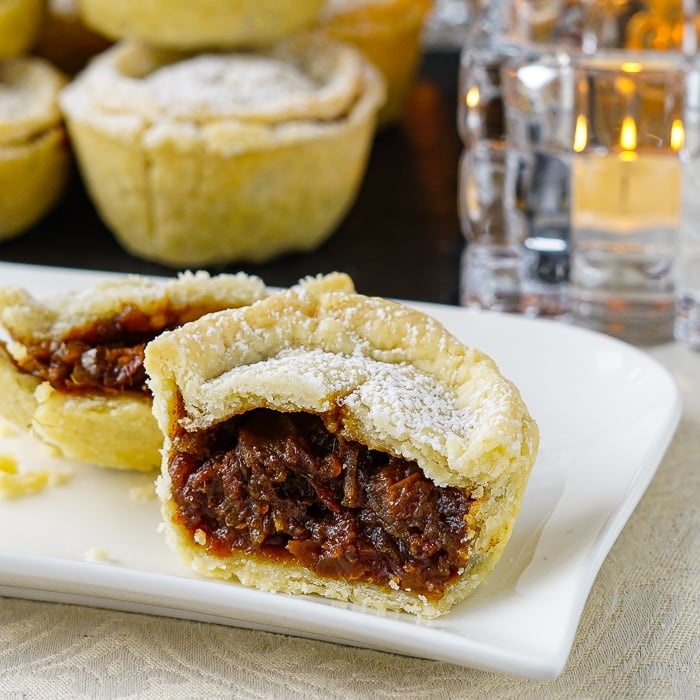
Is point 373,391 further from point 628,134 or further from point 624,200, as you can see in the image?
point 624,200

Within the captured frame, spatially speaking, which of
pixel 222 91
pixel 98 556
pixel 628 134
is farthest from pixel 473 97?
pixel 98 556

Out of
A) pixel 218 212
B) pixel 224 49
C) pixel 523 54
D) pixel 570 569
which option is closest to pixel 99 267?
pixel 218 212

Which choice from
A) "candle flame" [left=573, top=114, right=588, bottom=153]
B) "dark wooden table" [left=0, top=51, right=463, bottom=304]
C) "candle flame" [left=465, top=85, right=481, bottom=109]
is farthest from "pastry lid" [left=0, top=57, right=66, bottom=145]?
"candle flame" [left=573, top=114, right=588, bottom=153]

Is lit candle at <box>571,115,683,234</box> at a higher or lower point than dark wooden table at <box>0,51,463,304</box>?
higher

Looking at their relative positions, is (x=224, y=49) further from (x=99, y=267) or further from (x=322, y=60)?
(x=99, y=267)

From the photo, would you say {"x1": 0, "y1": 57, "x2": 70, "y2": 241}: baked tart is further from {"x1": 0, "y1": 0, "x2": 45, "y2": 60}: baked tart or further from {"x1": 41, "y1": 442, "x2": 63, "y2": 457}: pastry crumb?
{"x1": 41, "y1": 442, "x2": 63, "y2": 457}: pastry crumb

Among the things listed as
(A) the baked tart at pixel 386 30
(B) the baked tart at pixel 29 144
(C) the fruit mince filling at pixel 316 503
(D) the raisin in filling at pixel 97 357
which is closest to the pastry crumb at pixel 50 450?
(D) the raisin in filling at pixel 97 357

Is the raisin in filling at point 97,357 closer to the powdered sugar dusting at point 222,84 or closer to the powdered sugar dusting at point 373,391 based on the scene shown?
the powdered sugar dusting at point 373,391
